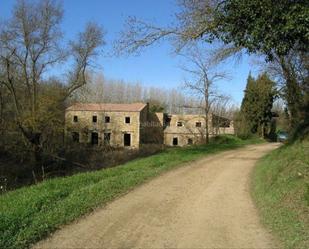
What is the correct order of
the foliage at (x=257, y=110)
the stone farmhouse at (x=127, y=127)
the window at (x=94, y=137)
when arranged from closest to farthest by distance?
1. the foliage at (x=257, y=110)
2. the stone farmhouse at (x=127, y=127)
3. the window at (x=94, y=137)

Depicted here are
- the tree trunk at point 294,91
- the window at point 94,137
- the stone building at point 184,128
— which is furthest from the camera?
the window at point 94,137

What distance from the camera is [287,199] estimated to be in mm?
10719

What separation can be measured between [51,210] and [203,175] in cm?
818

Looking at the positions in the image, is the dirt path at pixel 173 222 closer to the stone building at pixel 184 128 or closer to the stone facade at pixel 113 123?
the stone building at pixel 184 128

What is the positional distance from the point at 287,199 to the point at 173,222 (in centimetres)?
310

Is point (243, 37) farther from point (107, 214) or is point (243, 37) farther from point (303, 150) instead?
point (107, 214)

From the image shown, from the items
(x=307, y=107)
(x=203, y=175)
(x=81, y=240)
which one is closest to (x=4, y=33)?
(x=307, y=107)

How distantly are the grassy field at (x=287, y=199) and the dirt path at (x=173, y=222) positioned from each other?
0.95 feet

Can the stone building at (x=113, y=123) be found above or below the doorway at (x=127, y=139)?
above

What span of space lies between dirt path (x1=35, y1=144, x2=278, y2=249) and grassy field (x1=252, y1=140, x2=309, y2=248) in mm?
290

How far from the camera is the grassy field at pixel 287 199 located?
816 centimetres

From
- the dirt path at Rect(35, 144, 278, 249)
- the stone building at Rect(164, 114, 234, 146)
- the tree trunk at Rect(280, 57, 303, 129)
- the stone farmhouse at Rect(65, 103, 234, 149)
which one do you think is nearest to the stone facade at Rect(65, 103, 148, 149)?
the stone farmhouse at Rect(65, 103, 234, 149)

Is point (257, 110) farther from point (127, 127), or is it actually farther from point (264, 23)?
point (264, 23)

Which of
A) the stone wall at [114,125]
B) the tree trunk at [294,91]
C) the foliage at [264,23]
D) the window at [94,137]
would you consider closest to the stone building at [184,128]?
the stone wall at [114,125]
